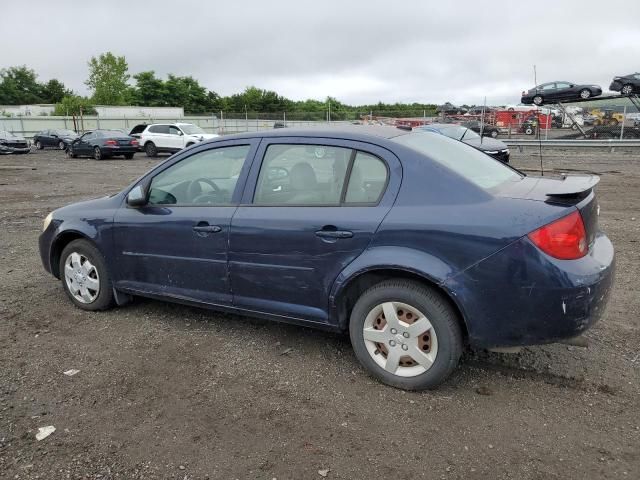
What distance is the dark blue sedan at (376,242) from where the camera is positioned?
9.80ft

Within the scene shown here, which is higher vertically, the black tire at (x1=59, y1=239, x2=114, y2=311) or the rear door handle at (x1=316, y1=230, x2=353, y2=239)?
the rear door handle at (x1=316, y1=230, x2=353, y2=239)

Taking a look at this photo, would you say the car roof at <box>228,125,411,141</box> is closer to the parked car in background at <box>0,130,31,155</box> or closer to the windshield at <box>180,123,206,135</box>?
the windshield at <box>180,123,206,135</box>

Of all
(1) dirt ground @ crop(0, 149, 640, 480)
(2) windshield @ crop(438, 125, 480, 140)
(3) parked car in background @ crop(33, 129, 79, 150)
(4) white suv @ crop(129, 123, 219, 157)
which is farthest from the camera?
(3) parked car in background @ crop(33, 129, 79, 150)

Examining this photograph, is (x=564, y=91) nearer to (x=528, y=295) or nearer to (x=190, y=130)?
(x=190, y=130)

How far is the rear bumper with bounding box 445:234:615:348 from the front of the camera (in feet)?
9.57

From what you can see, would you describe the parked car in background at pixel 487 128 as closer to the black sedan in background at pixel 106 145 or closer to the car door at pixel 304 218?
the black sedan in background at pixel 106 145

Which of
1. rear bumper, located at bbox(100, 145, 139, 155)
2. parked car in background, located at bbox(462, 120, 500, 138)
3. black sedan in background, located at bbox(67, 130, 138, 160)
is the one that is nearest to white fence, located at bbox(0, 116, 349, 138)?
parked car in background, located at bbox(462, 120, 500, 138)

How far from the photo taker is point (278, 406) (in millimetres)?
3221

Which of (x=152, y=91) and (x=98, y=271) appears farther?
(x=152, y=91)

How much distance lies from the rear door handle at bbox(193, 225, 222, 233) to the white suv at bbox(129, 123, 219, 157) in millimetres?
21826

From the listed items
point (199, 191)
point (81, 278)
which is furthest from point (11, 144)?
point (199, 191)

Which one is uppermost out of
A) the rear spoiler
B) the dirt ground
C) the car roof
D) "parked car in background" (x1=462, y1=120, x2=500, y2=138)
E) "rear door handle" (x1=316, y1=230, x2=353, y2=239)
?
the car roof

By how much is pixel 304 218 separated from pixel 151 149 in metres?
24.1

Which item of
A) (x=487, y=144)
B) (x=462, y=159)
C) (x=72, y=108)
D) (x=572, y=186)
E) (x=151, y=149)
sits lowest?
(x=151, y=149)
